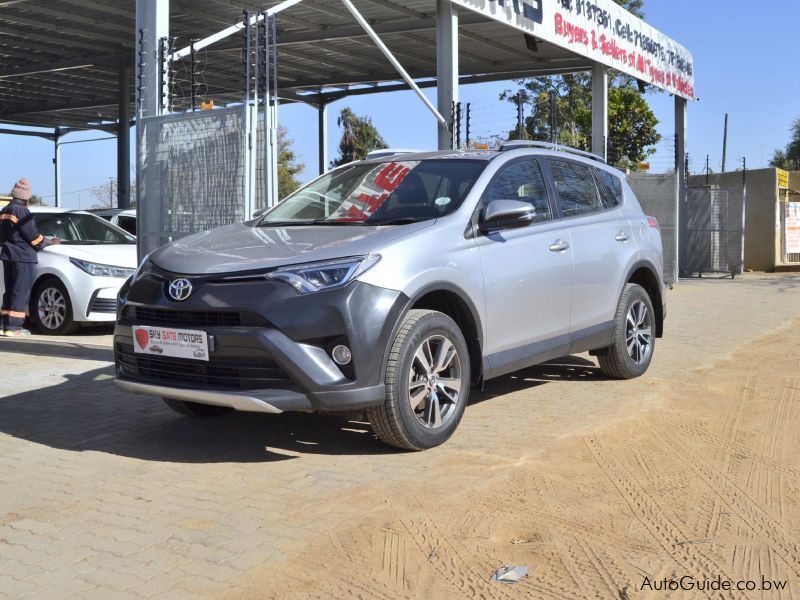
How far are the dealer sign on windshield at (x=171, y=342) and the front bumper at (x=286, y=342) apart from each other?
0.05 meters

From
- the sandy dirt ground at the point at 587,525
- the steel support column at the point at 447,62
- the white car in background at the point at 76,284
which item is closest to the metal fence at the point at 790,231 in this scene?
the steel support column at the point at 447,62

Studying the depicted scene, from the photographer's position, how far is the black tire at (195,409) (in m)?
6.07

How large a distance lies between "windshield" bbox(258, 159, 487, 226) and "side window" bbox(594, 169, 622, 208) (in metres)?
1.71

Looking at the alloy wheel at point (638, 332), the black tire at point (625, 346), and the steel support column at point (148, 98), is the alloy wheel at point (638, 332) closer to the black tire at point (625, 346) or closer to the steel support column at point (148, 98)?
the black tire at point (625, 346)

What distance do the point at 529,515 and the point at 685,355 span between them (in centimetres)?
549

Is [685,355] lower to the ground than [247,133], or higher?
lower

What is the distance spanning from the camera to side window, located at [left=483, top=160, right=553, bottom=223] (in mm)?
6059

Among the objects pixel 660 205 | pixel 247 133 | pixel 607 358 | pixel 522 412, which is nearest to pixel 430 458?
pixel 522 412

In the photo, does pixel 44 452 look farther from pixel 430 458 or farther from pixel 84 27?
pixel 84 27

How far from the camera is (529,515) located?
416 cm

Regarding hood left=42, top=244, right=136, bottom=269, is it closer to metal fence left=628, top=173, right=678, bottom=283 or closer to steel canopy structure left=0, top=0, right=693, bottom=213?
steel canopy structure left=0, top=0, right=693, bottom=213

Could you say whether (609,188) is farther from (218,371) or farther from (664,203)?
(664,203)

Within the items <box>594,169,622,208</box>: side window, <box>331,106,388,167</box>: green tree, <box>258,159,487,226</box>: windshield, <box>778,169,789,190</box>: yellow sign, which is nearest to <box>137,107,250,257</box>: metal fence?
<box>258,159,487,226</box>: windshield

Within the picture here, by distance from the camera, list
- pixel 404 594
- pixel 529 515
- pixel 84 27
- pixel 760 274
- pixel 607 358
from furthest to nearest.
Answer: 1. pixel 760 274
2. pixel 84 27
3. pixel 607 358
4. pixel 529 515
5. pixel 404 594
